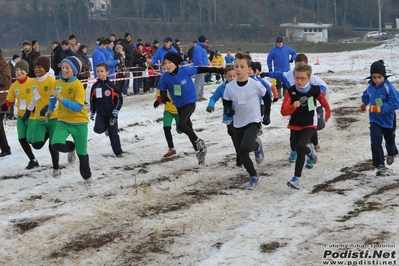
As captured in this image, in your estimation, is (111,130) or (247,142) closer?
(247,142)

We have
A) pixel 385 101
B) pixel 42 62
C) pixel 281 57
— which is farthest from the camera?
pixel 281 57

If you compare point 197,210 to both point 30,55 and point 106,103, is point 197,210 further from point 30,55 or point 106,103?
point 30,55

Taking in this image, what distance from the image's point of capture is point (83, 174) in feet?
28.2

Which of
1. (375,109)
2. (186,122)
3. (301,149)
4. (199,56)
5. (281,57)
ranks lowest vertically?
(301,149)

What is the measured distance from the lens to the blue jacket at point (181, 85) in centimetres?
993

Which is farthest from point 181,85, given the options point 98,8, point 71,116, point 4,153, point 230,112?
point 98,8

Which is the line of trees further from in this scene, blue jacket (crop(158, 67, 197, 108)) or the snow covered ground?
the snow covered ground

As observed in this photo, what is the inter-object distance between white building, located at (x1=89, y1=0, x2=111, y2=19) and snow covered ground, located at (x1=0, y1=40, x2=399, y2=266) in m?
73.6

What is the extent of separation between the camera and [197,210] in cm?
724

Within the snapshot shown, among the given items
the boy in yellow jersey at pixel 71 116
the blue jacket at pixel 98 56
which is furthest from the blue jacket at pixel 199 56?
the boy in yellow jersey at pixel 71 116

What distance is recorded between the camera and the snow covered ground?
5797mm

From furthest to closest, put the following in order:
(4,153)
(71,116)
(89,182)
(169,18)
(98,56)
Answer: (169,18)
(98,56)
(4,153)
(89,182)
(71,116)

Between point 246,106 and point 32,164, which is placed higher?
point 246,106

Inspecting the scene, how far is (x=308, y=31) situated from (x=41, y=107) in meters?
77.8
